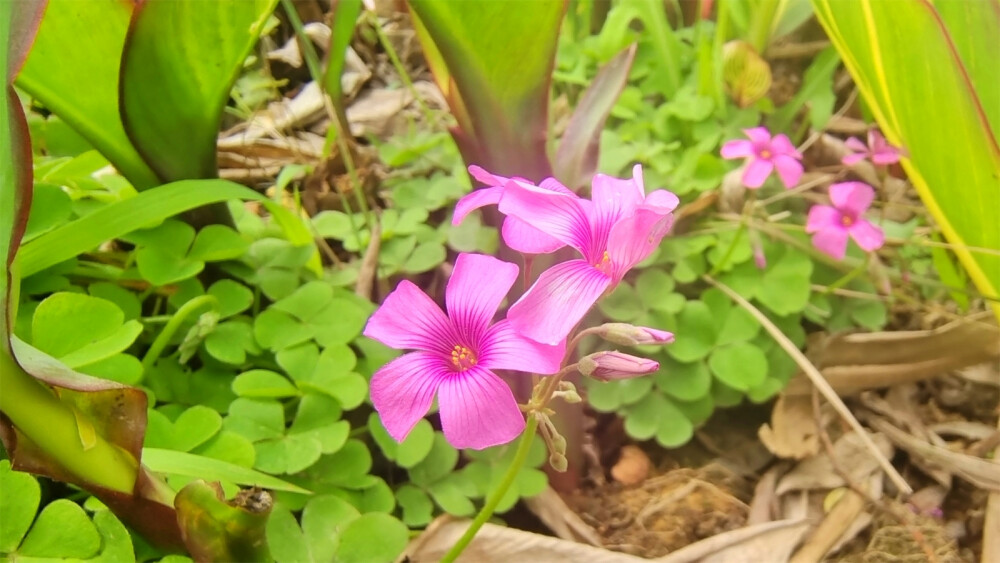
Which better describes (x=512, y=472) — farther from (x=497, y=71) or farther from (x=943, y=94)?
(x=943, y=94)

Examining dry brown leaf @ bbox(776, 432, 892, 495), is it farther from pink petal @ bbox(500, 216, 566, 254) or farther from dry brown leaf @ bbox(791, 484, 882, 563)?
pink petal @ bbox(500, 216, 566, 254)

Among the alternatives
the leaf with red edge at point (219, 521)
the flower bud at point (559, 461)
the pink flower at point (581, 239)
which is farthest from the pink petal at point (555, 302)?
the leaf with red edge at point (219, 521)

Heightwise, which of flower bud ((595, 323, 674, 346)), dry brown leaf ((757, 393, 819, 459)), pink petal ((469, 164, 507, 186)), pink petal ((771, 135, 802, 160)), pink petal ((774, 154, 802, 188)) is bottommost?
dry brown leaf ((757, 393, 819, 459))

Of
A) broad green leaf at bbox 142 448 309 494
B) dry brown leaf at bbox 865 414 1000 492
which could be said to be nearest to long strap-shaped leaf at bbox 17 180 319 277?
broad green leaf at bbox 142 448 309 494

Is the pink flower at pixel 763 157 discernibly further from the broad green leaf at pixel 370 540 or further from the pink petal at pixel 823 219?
the broad green leaf at pixel 370 540

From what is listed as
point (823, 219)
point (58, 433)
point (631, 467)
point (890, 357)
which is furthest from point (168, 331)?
point (890, 357)

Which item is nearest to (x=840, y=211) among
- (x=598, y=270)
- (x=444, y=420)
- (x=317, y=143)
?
(x=598, y=270)

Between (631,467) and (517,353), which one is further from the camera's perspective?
(631,467)
